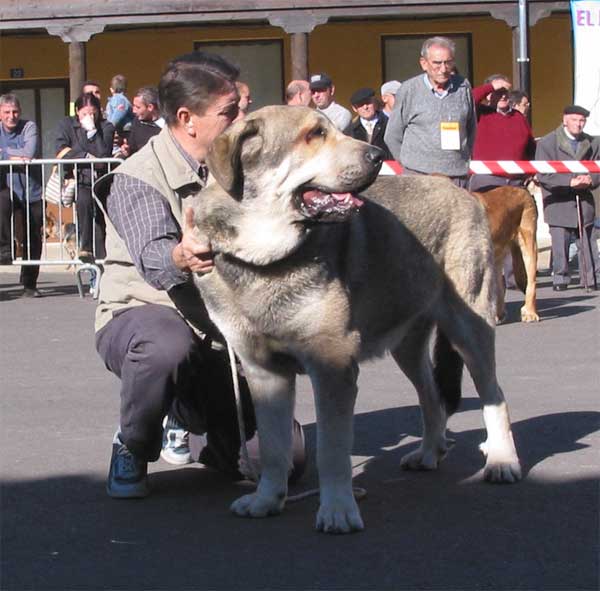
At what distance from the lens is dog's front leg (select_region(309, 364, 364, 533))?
4.53m

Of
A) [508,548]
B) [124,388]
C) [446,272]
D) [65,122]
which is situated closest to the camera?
[508,548]

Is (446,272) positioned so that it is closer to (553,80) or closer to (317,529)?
(317,529)

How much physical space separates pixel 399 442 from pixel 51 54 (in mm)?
17861

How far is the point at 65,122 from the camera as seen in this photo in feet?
47.3

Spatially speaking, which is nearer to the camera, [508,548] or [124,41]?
[508,548]

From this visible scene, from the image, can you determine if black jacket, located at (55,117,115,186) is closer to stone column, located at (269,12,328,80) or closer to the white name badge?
the white name badge

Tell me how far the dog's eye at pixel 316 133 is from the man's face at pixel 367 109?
10362 millimetres

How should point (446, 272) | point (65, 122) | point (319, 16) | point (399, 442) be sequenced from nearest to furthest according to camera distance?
point (446, 272), point (399, 442), point (65, 122), point (319, 16)

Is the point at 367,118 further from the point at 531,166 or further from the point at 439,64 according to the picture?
the point at 439,64

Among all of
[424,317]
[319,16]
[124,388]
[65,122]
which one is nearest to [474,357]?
[424,317]

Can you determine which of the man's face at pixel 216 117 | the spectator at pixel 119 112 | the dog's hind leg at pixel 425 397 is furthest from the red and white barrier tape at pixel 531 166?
the man's face at pixel 216 117

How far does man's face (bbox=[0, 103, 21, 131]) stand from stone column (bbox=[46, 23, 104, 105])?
20.3ft

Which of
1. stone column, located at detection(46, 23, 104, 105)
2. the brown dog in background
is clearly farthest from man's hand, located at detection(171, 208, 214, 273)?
stone column, located at detection(46, 23, 104, 105)

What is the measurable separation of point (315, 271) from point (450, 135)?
19.8 ft
